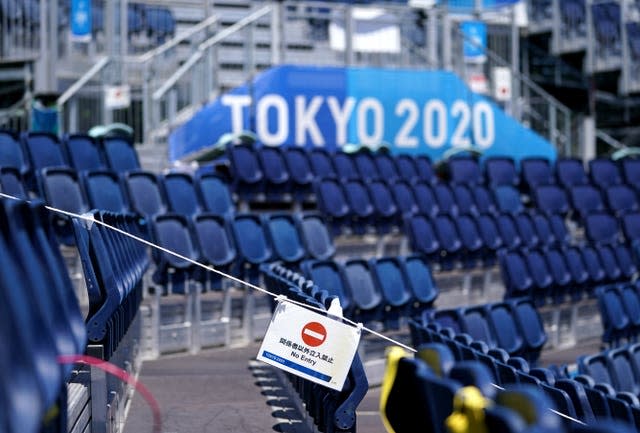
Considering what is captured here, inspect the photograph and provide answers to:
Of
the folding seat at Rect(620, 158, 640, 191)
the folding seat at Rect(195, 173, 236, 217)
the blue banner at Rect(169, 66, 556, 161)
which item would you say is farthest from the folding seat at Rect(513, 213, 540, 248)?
the folding seat at Rect(195, 173, 236, 217)

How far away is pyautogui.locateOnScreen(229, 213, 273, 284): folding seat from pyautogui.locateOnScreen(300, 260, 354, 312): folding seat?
0.69 metres

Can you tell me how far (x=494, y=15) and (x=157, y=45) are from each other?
3922 mm

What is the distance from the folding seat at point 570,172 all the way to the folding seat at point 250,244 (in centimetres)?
401

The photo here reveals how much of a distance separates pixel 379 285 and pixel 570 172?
14.2ft

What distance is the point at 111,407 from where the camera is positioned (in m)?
2.79

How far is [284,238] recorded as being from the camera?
19.0 ft

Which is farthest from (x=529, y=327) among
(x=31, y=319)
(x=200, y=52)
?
(x=200, y=52)

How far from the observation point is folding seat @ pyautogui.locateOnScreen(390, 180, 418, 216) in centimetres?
734

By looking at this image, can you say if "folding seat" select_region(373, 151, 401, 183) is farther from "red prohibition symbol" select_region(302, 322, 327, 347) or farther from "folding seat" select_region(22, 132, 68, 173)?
"red prohibition symbol" select_region(302, 322, 327, 347)

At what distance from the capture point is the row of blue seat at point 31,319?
137 cm

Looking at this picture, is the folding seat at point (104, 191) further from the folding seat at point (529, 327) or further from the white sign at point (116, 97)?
the white sign at point (116, 97)

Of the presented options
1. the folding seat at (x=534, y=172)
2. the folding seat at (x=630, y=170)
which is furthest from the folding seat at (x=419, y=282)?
the folding seat at (x=630, y=170)

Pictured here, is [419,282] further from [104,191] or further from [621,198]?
[621,198]

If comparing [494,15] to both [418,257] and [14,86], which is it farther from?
[418,257]
